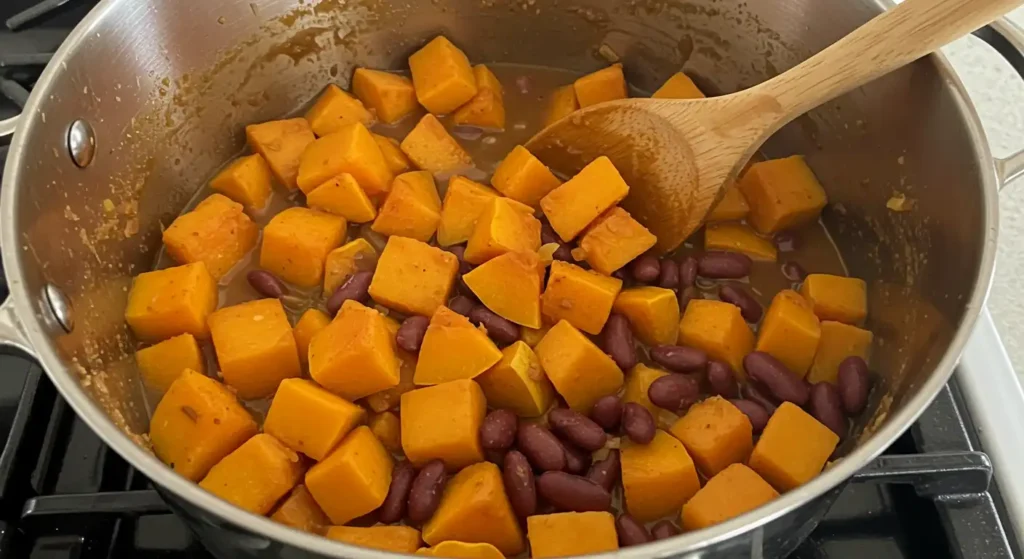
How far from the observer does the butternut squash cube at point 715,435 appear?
1.14m

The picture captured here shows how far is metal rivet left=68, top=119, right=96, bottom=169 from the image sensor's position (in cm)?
118

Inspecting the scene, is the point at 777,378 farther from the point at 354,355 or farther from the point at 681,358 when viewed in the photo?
the point at 354,355

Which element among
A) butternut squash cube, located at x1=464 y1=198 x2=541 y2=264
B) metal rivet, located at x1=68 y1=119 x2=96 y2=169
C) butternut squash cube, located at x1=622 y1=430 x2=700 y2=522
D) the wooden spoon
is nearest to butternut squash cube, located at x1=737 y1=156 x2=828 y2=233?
the wooden spoon

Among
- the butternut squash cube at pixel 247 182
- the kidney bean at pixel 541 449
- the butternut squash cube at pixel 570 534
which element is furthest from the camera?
the butternut squash cube at pixel 247 182

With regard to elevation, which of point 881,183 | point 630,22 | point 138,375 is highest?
point 630,22

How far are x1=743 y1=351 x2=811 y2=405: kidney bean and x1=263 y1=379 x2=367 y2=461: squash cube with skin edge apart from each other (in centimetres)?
54

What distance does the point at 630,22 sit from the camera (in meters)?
1.53

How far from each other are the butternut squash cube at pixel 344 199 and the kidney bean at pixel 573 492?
0.54 metres

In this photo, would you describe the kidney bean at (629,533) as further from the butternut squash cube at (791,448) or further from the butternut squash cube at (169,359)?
the butternut squash cube at (169,359)

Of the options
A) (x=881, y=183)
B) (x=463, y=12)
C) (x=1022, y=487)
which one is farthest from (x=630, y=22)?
(x=1022, y=487)

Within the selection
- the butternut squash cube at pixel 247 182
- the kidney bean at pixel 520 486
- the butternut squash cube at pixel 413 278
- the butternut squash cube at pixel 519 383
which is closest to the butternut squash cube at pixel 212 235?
the butternut squash cube at pixel 247 182

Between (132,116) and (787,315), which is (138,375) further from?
(787,315)

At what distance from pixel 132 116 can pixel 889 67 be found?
40.9 inches

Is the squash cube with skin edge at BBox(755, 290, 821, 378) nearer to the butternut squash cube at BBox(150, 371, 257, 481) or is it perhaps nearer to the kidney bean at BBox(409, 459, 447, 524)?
the kidney bean at BBox(409, 459, 447, 524)
